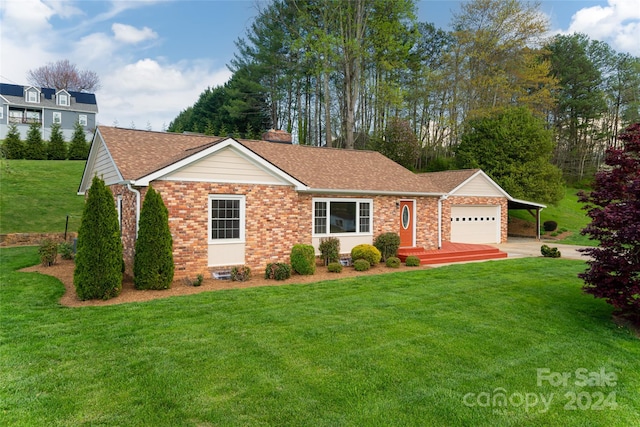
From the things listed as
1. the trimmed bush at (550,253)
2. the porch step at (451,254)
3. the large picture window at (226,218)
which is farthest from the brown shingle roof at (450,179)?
the large picture window at (226,218)

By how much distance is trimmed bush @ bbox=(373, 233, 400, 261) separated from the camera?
14.0 m

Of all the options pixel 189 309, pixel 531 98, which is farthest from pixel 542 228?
pixel 189 309

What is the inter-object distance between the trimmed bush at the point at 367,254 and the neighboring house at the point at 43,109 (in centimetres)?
3952

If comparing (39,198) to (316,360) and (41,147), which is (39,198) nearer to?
(41,147)

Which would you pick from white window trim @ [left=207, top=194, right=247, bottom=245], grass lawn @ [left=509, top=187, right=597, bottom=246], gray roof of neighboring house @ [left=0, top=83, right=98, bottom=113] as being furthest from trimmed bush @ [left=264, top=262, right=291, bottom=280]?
gray roof of neighboring house @ [left=0, top=83, right=98, bottom=113]

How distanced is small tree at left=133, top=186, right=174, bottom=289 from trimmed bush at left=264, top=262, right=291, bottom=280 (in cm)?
268

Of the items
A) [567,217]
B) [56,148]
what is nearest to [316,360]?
[567,217]

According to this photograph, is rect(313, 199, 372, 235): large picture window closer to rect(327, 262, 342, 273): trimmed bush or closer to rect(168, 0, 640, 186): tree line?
rect(327, 262, 342, 273): trimmed bush

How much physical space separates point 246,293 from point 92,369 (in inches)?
172

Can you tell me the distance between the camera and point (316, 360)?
5.12 m

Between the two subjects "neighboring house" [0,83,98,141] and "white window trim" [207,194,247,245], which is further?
"neighboring house" [0,83,98,141]

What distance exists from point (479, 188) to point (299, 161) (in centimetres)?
1009

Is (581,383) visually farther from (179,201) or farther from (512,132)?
(512,132)

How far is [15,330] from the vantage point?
6188 mm
